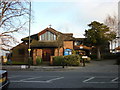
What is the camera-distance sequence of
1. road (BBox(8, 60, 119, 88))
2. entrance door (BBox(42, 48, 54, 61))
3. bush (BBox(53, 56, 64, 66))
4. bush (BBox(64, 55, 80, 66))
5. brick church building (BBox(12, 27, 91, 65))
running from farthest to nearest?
entrance door (BBox(42, 48, 54, 61))
brick church building (BBox(12, 27, 91, 65))
bush (BBox(53, 56, 64, 66))
bush (BBox(64, 55, 80, 66))
road (BBox(8, 60, 119, 88))

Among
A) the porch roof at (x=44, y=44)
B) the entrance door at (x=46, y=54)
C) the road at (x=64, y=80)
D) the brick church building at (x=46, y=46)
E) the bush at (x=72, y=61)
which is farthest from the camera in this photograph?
the entrance door at (x=46, y=54)

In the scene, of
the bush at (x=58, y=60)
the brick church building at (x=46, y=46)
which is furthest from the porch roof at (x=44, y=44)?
the bush at (x=58, y=60)

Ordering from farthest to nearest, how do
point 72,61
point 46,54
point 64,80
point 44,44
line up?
1. point 46,54
2. point 44,44
3. point 72,61
4. point 64,80

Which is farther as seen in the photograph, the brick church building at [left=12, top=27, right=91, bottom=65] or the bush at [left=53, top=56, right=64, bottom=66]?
the brick church building at [left=12, top=27, right=91, bottom=65]

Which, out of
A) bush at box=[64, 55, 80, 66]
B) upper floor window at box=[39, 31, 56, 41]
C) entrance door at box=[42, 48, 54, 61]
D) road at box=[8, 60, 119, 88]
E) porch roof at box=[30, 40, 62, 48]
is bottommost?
road at box=[8, 60, 119, 88]

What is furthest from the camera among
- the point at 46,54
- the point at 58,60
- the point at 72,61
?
the point at 46,54

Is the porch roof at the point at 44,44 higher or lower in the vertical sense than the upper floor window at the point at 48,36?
lower

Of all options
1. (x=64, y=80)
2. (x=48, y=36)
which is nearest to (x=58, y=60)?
(x=48, y=36)

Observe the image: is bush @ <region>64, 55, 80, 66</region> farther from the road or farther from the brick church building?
the road

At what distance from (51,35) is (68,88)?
23.7 metres


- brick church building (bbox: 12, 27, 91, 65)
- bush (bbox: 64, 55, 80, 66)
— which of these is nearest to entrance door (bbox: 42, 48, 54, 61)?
brick church building (bbox: 12, 27, 91, 65)

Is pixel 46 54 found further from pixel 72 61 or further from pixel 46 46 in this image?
pixel 72 61

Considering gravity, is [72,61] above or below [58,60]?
below

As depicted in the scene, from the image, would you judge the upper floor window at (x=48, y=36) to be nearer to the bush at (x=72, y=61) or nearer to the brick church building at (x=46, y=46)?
the brick church building at (x=46, y=46)
